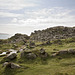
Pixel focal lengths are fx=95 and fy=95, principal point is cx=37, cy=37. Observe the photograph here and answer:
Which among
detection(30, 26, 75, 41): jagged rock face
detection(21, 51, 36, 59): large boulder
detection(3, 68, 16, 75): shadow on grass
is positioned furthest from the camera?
detection(30, 26, 75, 41): jagged rock face

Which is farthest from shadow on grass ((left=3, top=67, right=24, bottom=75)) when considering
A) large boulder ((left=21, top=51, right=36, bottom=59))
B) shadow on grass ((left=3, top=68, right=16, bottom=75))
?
large boulder ((left=21, top=51, right=36, bottom=59))

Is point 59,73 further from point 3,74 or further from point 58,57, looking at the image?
point 3,74

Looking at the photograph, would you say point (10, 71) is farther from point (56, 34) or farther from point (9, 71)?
point (56, 34)

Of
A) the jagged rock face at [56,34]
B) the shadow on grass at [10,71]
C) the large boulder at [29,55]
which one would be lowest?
the shadow on grass at [10,71]

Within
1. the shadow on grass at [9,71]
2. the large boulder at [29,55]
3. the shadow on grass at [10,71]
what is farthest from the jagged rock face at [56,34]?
the shadow on grass at [9,71]

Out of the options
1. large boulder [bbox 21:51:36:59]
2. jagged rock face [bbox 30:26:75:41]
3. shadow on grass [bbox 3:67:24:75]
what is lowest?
shadow on grass [bbox 3:67:24:75]

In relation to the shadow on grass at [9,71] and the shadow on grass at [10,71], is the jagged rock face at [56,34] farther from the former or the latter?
the shadow on grass at [9,71]

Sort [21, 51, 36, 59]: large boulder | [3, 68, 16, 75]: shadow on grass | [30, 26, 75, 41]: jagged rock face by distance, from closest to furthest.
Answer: [3, 68, 16, 75]: shadow on grass → [21, 51, 36, 59]: large boulder → [30, 26, 75, 41]: jagged rock face

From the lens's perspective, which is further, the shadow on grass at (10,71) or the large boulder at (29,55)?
the large boulder at (29,55)

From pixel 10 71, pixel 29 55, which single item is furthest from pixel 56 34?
pixel 10 71

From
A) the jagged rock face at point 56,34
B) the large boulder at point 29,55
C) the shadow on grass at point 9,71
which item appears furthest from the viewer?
the jagged rock face at point 56,34

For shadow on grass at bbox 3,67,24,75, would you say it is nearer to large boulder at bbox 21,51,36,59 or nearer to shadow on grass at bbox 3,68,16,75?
shadow on grass at bbox 3,68,16,75

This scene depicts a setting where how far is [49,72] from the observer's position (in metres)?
21.5

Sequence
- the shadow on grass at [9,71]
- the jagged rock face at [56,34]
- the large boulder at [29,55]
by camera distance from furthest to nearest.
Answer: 1. the jagged rock face at [56,34]
2. the large boulder at [29,55]
3. the shadow on grass at [9,71]
